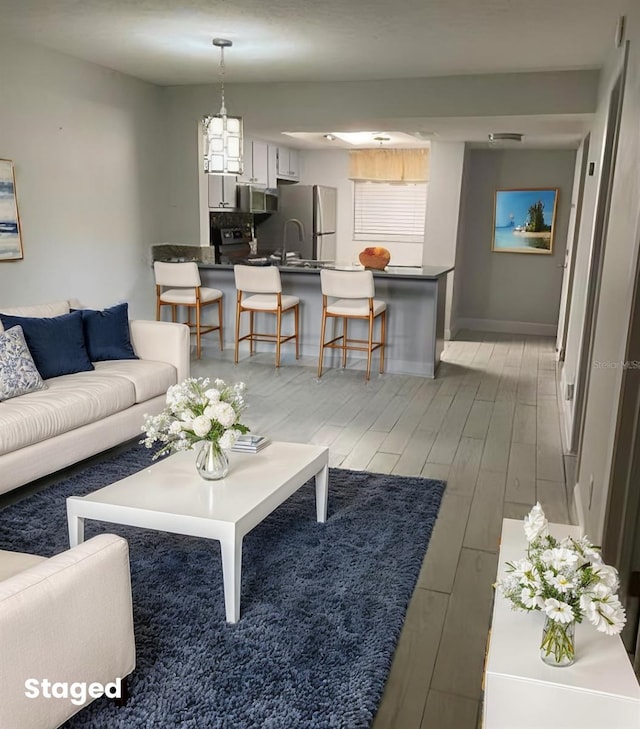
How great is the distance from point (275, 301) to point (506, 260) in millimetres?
3923

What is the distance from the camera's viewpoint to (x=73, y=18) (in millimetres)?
4238

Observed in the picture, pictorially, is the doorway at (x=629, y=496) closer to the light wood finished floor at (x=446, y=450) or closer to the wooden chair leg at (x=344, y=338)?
the light wood finished floor at (x=446, y=450)

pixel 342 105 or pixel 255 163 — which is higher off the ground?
pixel 342 105

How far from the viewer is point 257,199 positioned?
8.34 m

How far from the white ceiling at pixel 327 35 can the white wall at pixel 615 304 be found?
1.03 metres

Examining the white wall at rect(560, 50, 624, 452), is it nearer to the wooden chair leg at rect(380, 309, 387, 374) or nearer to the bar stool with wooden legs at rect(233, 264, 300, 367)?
the wooden chair leg at rect(380, 309, 387, 374)

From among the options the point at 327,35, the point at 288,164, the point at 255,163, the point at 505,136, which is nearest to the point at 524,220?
the point at 505,136

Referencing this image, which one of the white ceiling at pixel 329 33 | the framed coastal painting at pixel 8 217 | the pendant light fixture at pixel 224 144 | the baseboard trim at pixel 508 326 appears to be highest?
the white ceiling at pixel 329 33

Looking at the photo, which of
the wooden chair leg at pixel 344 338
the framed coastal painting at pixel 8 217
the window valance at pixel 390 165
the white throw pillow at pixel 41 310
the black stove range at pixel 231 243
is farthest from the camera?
the window valance at pixel 390 165

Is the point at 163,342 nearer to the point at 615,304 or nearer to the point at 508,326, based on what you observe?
the point at 615,304

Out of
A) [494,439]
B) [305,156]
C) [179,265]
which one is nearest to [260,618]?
[494,439]

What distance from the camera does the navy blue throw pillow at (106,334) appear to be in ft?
13.4

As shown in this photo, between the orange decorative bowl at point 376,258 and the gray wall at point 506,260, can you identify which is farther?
the gray wall at point 506,260

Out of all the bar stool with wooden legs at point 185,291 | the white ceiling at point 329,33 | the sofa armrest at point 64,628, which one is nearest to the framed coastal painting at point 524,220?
the white ceiling at point 329,33
